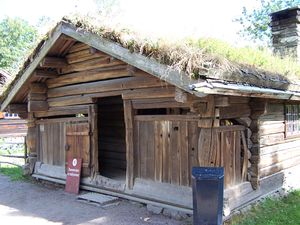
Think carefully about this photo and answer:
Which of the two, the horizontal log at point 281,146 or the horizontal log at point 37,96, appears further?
the horizontal log at point 37,96

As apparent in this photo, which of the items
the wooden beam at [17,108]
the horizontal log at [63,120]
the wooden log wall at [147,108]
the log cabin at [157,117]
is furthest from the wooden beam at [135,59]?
the wooden beam at [17,108]

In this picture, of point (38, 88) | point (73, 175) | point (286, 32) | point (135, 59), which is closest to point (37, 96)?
point (38, 88)

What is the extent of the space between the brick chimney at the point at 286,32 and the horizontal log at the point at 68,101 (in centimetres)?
620

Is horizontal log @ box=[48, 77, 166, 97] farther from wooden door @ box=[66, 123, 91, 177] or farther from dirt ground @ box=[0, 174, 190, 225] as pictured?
dirt ground @ box=[0, 174, 190, 225]

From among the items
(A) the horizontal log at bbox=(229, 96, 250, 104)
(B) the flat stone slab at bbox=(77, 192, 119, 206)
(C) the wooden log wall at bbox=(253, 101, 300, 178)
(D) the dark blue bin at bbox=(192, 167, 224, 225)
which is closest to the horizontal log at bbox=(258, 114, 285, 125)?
(C) the wooden log wall at bbox=(253, 101, 300, 178)

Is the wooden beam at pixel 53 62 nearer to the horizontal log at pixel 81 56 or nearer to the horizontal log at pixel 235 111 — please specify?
the horizontal log at pixel 81 56

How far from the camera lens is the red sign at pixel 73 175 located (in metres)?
8.43

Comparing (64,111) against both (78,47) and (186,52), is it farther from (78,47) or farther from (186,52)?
(186,52)

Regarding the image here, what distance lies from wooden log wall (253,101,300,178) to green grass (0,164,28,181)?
666 centimetres

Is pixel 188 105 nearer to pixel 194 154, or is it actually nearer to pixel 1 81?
pixel 194 154

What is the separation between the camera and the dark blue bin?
546 cm

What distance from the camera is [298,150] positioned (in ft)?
31.3

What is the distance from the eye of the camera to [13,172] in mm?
11531

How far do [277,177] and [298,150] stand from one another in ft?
5.84
